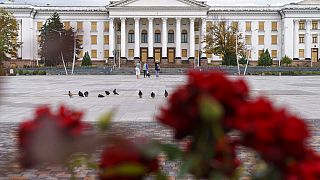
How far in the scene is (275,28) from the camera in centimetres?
10175

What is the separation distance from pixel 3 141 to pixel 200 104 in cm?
898

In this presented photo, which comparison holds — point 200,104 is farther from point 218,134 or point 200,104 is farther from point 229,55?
point 229,55

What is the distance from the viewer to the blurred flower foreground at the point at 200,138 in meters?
1.23

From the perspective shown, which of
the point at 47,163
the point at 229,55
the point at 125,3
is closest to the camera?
the point at 47,163

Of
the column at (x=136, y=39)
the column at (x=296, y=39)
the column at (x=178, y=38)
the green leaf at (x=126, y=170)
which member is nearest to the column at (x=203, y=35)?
the column at (x=178, y=38)

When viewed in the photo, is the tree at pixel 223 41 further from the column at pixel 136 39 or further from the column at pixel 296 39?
the column at pixel 136 39

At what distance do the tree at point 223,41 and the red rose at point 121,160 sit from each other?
82617mm

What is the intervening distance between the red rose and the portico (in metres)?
94.1

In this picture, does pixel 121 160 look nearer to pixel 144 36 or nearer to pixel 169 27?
pixel 169 27

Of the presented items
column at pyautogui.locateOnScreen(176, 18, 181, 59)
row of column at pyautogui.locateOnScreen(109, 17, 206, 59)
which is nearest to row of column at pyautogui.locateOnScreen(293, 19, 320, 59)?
row of column at pyautogui.locateOnScreen(109, 17, 206, 59)

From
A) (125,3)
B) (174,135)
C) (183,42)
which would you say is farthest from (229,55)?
(174,135)

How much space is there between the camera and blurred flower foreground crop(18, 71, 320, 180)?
123 centimetres

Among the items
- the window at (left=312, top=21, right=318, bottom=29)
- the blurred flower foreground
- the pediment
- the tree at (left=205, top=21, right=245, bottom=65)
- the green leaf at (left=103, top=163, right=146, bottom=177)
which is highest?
the pediment

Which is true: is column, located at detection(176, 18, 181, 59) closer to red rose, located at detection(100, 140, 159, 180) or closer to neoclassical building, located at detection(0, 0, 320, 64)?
neoclassical building, located at detection(0, 0, 320, 64)
